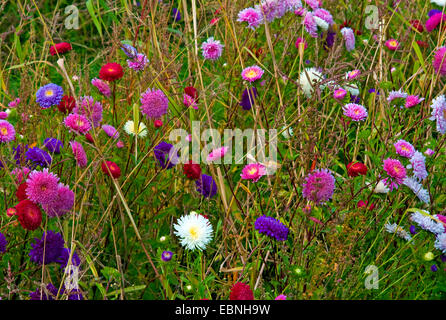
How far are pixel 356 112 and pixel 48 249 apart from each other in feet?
2.78

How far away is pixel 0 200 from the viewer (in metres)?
1.37

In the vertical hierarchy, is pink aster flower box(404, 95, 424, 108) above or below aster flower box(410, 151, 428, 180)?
above

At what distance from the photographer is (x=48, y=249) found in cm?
115

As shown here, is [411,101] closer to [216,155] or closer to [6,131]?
[216,155]

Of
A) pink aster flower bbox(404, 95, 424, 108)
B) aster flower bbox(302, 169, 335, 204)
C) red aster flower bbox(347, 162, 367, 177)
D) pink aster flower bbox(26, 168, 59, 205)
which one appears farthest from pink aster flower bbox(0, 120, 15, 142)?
pink aster flower bbox(404, 95, 424, 108)

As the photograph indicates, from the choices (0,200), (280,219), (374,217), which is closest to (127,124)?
(0,200)

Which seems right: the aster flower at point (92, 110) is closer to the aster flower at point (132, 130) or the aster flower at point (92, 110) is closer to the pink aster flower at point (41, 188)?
the aster flower at point (132, 130)

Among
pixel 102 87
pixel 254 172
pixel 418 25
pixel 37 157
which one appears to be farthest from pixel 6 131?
pixel 418 25

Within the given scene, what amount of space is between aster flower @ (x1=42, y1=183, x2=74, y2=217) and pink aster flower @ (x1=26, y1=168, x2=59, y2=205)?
0.01 m

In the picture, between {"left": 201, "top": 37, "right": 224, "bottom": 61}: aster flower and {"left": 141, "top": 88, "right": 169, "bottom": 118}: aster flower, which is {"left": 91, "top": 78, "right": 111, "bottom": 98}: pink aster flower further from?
{"left": 201, "top": 37, "right": 224, "bottom": 61}: aster flower

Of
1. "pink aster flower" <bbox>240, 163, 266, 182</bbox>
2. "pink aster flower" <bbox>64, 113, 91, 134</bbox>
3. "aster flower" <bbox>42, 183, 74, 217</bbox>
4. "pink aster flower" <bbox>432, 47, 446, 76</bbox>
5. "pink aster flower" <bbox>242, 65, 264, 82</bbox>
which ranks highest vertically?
"pink aster flower" <bbox>432, 47, 446, 76</bbox>

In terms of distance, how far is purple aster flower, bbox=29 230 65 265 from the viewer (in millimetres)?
1146
